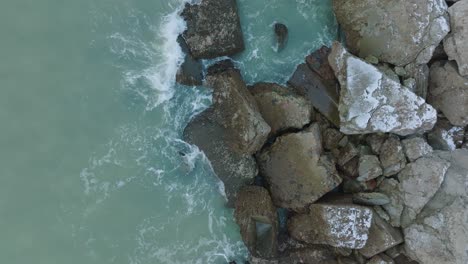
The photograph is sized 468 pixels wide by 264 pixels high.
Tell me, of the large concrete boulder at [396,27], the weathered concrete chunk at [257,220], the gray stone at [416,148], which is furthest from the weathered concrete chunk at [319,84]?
the weathered concrete chunk at [257,220]

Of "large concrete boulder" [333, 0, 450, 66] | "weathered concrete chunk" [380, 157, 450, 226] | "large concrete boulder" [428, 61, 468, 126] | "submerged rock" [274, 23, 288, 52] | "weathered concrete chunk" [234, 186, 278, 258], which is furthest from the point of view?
"submerged rock" [274, 23, 288, 52]

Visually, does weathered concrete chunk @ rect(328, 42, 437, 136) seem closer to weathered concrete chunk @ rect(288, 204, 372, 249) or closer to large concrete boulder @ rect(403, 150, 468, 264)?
large concrete boulder @ rect(403, 150, 468, 264)

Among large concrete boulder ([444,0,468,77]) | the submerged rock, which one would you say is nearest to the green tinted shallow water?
the submerged rock

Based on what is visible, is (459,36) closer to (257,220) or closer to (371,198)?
(371,198)

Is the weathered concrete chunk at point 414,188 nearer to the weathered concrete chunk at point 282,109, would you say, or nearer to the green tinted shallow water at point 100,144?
the weathered concrete chunk at point 282,109

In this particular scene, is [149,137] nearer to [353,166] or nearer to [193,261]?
[193,261]
